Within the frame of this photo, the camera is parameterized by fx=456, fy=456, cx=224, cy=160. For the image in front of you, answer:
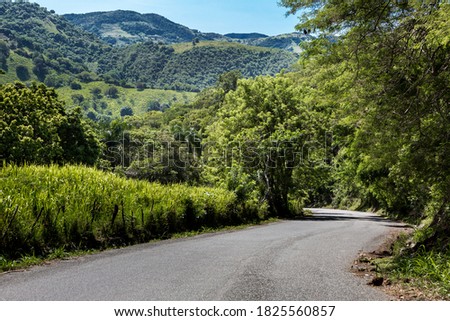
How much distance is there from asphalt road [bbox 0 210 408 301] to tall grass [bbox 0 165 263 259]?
97 cm

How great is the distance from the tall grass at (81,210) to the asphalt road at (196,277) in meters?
0.97

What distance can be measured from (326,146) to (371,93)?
938 inches

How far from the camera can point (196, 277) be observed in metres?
8.16

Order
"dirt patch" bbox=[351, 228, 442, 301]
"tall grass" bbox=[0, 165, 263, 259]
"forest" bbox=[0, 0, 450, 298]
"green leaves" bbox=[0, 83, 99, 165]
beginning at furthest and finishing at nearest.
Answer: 1. "green leaves" bbox=[0, 83, 99, 165]
2. "tall grass" bbox=[0, 165, 263, 259]
3. "forest" bbox=[0, 0, 450, 298]
4. "dirt patch" bbox=[351, 228, 442, 301]

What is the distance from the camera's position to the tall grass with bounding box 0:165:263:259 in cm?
1013

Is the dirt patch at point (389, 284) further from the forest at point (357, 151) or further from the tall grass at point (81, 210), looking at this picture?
the tall grass at point (81, 210)

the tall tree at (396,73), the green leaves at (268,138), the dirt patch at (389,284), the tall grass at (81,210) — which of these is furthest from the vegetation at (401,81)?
the green leaves at (268,138)

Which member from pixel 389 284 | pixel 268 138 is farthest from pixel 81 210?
pixel 268 138

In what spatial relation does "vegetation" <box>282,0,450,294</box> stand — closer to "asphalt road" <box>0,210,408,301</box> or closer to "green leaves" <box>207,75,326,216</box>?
"asphalt road" <box>0,210,408,301</box>

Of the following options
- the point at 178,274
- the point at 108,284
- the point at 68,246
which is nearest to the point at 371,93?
the point at 178,274

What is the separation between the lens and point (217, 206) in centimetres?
2108

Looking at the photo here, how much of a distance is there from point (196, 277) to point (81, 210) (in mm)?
5347

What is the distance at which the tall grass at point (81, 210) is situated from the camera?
10.1 m

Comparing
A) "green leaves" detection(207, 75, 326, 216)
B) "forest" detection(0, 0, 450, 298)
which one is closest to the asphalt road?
"forest" detection(0, 0, 450, 298)
